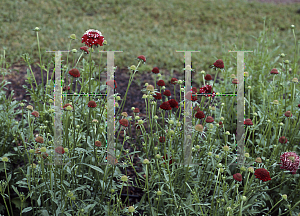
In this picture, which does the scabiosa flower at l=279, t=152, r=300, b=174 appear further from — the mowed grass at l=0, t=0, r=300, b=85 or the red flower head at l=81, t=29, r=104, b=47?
the mowed grass at l=0, t=0, r=300, b=85

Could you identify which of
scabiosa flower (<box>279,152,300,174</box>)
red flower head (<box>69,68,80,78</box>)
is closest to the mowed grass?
red flower head (<box>69,68,80,78</box>)

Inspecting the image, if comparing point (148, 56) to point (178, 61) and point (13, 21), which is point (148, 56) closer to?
point (178, 61)

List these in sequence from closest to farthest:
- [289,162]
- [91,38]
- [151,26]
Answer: [91,38] → [289,162] → [151,26]

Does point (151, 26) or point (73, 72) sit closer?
point (73, 72)

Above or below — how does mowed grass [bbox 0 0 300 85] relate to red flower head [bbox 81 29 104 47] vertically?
above

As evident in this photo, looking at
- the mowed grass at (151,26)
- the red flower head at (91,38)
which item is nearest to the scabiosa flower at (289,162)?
the red flower head at (91,38)

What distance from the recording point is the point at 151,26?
7.61 metres

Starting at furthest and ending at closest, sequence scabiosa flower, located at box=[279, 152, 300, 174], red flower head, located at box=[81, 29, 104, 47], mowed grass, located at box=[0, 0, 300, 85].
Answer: mowed grass, located at box=[0, 0, 300, 85] < scabiosa flower, located at box=[279, 152, 300, 174] < red flower head, located at box=[81, 29, 104, 47]

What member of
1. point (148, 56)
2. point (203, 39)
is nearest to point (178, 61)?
point (148, 56)

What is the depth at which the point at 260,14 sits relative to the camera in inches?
350

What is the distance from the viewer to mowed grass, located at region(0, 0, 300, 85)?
5.80 meters

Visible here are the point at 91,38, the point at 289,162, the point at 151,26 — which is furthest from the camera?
the point at 151,26

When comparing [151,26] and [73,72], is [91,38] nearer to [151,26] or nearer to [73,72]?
[73,72]

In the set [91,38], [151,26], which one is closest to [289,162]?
[91,38]
